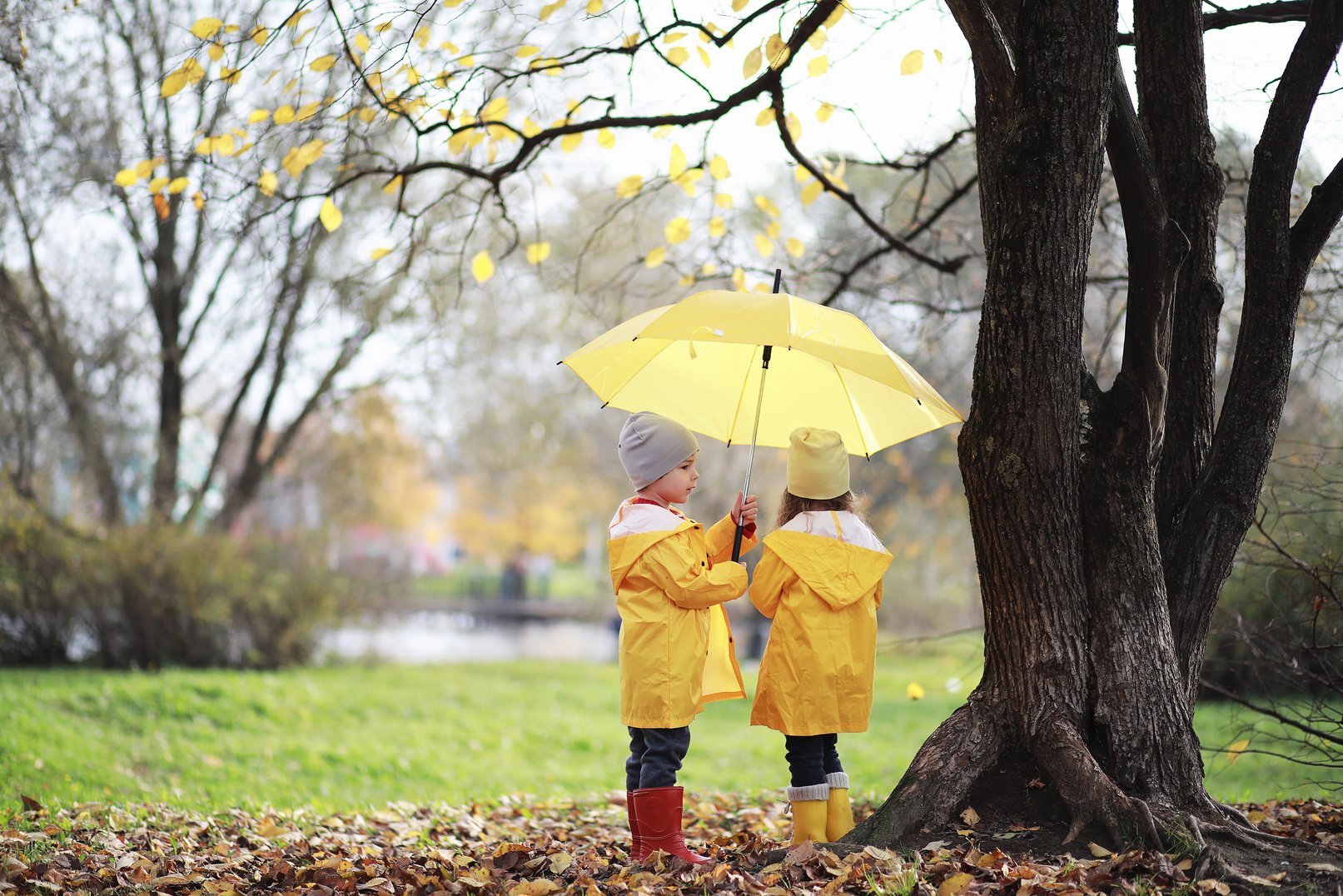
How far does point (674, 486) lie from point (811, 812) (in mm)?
1274

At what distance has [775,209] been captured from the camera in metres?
6.50

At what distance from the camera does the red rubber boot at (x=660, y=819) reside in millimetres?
3535

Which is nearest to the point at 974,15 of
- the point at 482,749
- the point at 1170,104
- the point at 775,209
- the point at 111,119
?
the point at 1170,104

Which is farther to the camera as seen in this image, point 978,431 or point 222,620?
point 222,620

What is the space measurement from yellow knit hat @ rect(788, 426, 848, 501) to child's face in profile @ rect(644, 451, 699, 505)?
39 cm

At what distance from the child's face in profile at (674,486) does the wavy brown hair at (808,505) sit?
0.40 m

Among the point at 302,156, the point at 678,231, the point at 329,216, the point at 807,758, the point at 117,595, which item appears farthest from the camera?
the point at 117,595

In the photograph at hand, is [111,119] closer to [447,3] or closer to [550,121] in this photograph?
[550,121]

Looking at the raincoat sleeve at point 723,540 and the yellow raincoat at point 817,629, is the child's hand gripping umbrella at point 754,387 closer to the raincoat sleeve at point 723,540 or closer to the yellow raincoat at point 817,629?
the raincoat sleeve at point 723,540

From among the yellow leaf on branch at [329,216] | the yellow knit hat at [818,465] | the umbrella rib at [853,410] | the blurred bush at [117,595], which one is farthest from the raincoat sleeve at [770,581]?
the blurred bush at [117,595]

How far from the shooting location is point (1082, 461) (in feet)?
12.1

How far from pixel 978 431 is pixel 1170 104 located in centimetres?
158

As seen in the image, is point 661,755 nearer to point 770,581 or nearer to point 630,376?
point 770,581

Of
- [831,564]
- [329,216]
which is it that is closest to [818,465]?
[831,564]
